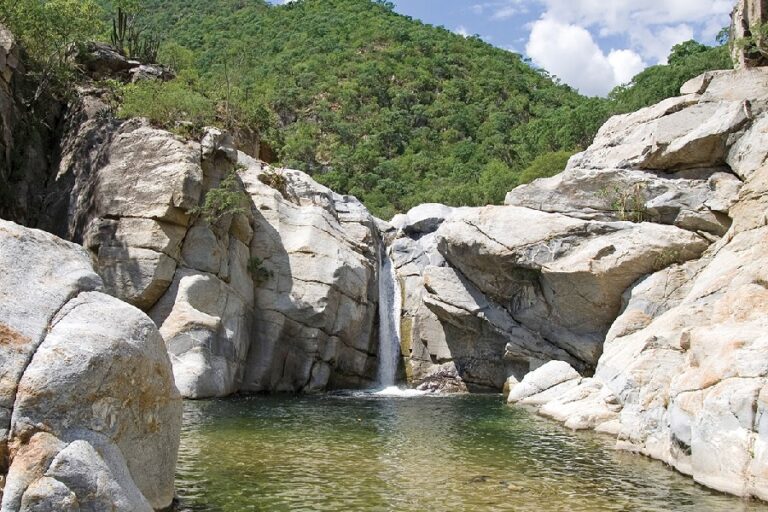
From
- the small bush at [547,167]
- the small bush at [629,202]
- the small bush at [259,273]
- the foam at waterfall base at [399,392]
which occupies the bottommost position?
the foam at waterfall base at [399,392]

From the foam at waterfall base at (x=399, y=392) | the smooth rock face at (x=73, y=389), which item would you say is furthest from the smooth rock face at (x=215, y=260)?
the smooth rock face at (x=73, y=389)

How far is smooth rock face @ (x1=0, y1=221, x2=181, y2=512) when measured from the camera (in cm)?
802

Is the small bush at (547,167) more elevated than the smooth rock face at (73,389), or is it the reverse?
the small bush at (547,167)

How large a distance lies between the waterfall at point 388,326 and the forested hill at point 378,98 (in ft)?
46.4

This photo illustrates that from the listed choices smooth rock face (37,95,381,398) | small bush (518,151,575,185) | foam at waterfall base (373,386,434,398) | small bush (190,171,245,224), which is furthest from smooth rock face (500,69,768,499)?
small bush (518,151,575,185)

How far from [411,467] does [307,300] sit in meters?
17.6

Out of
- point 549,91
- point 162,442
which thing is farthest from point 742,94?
point 549,91

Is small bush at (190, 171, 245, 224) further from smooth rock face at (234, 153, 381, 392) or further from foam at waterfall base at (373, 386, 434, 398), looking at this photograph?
foam at waterfall base at (373, 386, 434, 398)

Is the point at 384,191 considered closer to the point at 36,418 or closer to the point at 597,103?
the point at 597,103

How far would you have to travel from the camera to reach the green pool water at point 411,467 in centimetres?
1305

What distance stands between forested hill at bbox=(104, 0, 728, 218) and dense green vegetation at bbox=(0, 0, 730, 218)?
0.18m

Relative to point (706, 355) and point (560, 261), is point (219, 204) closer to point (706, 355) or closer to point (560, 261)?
point (560, 261)

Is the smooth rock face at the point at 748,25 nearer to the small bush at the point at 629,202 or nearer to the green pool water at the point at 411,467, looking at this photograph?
the small bush at the point at 629,202

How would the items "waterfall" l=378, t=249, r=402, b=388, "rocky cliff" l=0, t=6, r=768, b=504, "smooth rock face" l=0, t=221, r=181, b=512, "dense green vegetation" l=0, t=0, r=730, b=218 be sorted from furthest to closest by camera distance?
"dense green vegetation" l=0, t=0, r=730, b=218 < "waterfall" l=378, t=249, r=402, b=388 < "rocky cliff" l=0, t=6, r=768, b=504 < "smooth rock face" l=0, t=221, r=181, b=512
